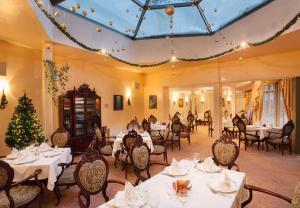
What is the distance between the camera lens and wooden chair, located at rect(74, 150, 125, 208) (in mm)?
2201

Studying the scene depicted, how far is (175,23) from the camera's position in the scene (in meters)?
6.49

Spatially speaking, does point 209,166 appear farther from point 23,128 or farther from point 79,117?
point 79,117

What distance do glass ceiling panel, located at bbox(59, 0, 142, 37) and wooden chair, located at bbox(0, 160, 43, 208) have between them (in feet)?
14.2

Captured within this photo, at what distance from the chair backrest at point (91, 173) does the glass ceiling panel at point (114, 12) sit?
4465mm

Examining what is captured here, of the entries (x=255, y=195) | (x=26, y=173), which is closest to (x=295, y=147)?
(x=255, y=195)

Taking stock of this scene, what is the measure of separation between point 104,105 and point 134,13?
144 inches

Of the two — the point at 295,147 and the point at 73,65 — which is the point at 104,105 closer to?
the point at 73,65

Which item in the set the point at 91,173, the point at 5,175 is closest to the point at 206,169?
the point at 91,173

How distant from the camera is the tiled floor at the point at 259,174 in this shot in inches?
131

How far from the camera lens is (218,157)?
10.7ft

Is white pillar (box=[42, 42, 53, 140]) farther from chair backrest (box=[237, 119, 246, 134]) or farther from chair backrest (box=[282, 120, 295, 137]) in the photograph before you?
chair backrest (box=[282, 120, 295, 137])

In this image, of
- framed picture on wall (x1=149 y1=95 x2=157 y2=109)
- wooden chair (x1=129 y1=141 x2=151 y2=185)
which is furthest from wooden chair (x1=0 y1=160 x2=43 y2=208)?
framed picture on wall (x1=149 y1=95 x2=157 y2=109)

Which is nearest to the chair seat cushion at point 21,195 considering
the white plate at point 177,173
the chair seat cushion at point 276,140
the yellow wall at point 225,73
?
the white plate at point 177,173

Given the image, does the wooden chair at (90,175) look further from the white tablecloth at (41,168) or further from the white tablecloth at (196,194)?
the white tablecloth at (41,168)
